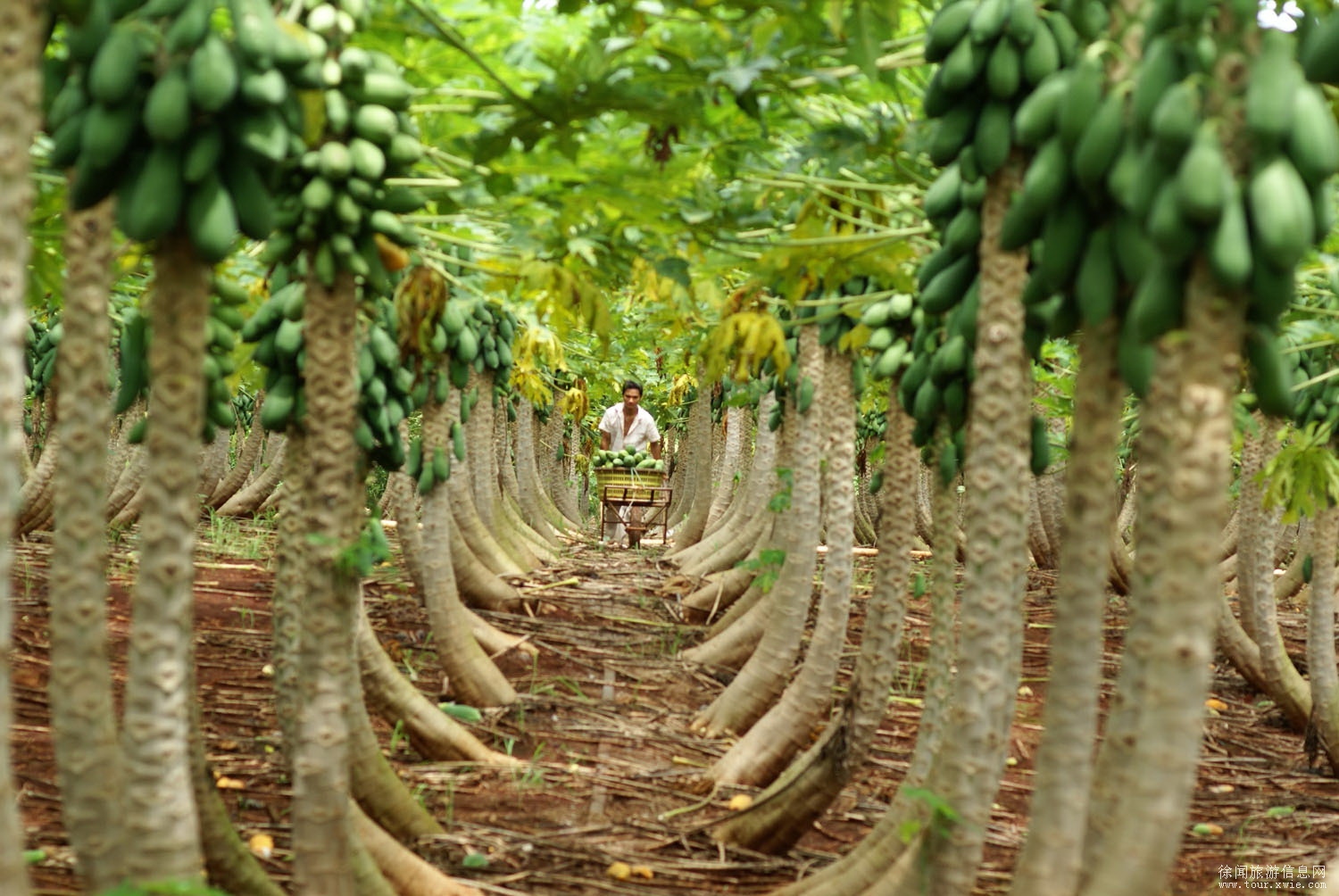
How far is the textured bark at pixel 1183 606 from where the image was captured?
1753 mm

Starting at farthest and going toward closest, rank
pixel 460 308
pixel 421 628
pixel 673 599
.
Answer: pixel 673 599 < pixel 421 628 < pixel 460 308

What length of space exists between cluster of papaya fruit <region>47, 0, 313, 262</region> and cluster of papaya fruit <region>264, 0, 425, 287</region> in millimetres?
615

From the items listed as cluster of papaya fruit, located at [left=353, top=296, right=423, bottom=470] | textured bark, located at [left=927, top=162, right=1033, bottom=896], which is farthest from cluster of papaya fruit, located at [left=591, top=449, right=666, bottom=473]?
textured bark, located at [left=927, top=162, right=1033, bottom=896]

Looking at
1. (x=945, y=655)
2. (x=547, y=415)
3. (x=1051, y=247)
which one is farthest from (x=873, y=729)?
(x=547, y=415)

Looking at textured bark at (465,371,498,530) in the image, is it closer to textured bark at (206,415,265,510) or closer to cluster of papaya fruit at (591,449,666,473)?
cluster of papaya fruit at (591,449,666,473)

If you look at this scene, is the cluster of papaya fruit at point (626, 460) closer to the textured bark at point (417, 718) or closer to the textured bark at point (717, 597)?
the textured bark at point (717, 597)

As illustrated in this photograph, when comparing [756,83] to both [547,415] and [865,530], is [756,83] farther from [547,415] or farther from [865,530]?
[547,415]

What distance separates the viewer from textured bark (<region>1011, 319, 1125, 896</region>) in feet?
7.04

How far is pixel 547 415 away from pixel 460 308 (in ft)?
41.5

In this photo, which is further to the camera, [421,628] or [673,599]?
[673,599]

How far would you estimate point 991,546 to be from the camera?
256cm

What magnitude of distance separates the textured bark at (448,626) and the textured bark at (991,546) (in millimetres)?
3663

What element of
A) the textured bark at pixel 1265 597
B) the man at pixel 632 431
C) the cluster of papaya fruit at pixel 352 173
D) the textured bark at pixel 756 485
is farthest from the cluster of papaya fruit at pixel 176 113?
the man at pixel 632 431

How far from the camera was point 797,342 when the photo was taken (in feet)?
23.2
